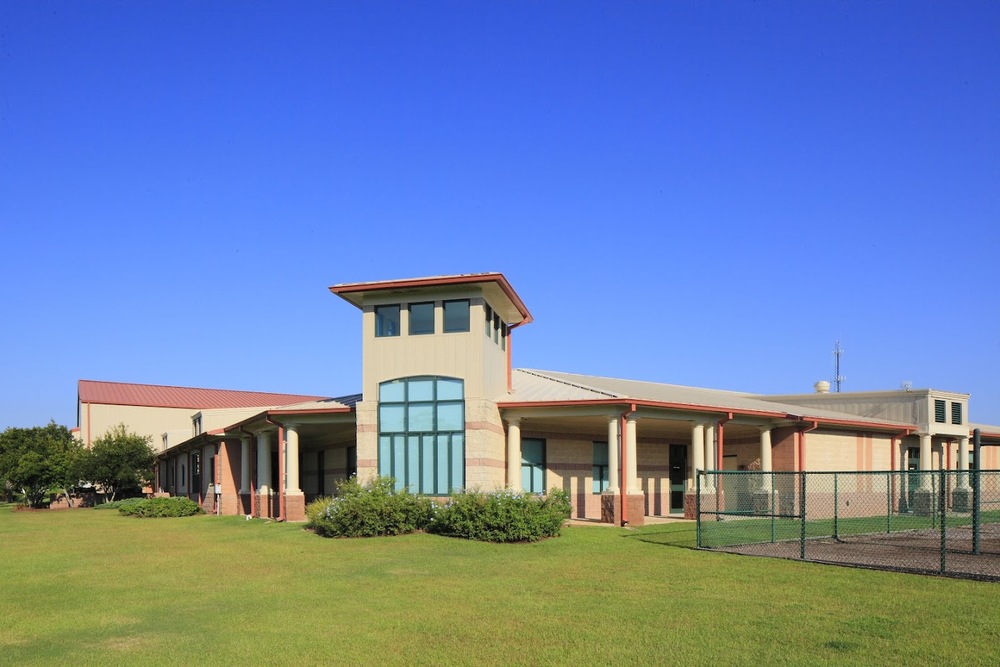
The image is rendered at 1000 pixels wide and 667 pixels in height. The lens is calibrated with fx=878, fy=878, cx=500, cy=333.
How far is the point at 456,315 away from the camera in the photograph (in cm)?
2397

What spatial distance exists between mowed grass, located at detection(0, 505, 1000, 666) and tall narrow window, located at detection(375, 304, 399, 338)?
23.1ft

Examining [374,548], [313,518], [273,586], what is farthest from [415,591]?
[313,518]

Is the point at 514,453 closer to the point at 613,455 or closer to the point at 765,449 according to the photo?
the point at 613,455

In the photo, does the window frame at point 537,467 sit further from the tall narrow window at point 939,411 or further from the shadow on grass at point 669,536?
the tall narrow window at point 939,411

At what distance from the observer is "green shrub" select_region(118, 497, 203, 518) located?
3409 cm

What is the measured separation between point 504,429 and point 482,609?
543 inches

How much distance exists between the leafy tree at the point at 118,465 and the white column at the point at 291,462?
24017mm

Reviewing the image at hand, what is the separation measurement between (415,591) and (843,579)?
260 inches

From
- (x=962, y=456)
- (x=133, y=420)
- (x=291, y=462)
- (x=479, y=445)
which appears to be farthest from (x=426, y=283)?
(x=133, y=420)

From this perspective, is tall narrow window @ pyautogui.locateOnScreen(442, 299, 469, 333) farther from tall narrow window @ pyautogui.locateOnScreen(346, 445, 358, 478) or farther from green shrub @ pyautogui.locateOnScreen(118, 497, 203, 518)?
green shrub @ pyautogui.locateOnScreen(118, 497, 203, 518)

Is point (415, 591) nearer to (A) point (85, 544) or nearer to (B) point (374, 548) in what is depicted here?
(B) point (374, 548)

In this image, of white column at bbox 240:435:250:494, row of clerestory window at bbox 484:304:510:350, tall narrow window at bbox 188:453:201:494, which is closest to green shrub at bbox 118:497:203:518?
white column at bbox 240:435:250:494

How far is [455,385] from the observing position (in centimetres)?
2367

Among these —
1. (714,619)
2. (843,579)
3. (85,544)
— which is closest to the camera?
(714,619)
